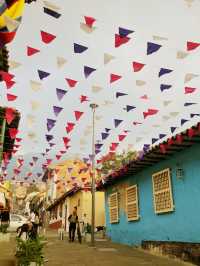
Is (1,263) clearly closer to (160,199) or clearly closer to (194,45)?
(160,199)

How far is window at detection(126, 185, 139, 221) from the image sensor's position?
1368 cm

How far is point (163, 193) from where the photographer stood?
36.9ft

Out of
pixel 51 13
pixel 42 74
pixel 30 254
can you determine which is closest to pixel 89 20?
pixel 51 13

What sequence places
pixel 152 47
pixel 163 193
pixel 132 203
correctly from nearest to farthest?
pixel 152 47, pixel 163 193, pixel 132 203

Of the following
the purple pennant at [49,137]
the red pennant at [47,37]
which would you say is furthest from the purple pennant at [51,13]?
the purple pennant at [49,137]

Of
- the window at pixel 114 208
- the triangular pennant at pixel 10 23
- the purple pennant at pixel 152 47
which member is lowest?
the window at pixel 114 208

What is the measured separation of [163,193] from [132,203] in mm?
3171

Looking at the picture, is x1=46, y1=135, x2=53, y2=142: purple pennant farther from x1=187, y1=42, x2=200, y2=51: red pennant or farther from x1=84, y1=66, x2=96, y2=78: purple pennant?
x1=187, y1=42, x2=200, y2=51: red pennant

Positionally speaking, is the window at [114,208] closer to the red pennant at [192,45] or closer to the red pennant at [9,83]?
the red pennant at [9,83]

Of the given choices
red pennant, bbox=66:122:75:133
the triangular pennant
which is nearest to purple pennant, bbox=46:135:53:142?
red pennant, bbox=66:122:75:133

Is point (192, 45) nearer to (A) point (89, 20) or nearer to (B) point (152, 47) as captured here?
(B) point (152, 47)

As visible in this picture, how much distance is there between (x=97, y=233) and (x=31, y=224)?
35.1 feet

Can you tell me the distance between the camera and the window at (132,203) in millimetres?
13679

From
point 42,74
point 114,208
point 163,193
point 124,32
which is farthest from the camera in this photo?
point 114,208
